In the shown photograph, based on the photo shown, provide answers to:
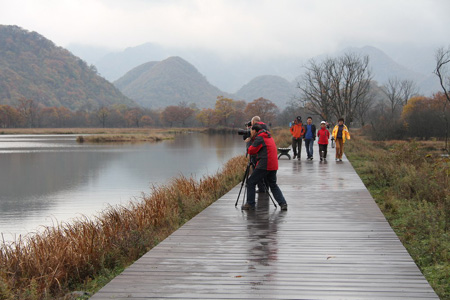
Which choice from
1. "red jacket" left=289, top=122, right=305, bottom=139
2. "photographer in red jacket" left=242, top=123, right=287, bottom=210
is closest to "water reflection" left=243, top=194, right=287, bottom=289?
"photographer in red jacket" left=242, top=123, right=287, bottom=210

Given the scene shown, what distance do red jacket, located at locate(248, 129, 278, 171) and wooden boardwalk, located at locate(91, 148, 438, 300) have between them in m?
0.89

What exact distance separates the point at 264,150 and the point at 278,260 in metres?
3.39

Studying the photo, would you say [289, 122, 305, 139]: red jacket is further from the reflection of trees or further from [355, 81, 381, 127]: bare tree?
[355, 81, 381, 127]: bare tree

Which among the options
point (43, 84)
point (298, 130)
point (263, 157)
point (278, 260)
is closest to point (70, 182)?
point (298, 130)

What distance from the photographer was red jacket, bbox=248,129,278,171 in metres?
8.74

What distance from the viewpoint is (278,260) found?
570 centimetres

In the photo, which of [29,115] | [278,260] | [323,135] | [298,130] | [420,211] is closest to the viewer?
[278,260]

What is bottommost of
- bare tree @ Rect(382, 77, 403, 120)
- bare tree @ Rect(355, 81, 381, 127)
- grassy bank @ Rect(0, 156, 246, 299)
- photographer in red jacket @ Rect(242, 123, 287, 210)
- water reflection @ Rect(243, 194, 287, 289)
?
grassy bank @ Rect(0, 156, 246, 299)

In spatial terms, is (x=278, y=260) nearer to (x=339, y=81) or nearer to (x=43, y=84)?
(x=339, y=81)

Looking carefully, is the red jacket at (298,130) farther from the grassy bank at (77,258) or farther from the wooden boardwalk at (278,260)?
the grassy bank at (77,258)

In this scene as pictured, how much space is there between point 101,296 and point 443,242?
187 inches

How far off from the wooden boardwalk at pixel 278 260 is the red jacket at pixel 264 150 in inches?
35.0

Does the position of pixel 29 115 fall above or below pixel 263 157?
above

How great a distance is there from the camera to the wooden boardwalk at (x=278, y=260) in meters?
4.64
